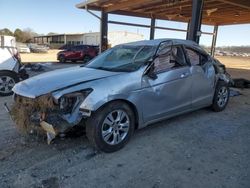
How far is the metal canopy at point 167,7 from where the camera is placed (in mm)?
12273

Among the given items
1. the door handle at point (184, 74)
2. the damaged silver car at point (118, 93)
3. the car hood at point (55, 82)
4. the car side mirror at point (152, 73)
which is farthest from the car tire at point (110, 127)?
the door handle at point (184, 74)

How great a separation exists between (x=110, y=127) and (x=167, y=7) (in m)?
12.4

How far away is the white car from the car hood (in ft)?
11.8

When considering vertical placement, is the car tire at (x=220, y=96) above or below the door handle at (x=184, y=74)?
below

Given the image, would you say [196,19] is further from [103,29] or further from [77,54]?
[77,54]

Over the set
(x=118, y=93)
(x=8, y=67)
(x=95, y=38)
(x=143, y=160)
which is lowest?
(x=143, y=160)

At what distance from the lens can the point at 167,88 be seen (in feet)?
13.5

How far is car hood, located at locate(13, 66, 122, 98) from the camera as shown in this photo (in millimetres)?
3350

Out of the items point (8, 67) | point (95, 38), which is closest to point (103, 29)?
point (8, 67)

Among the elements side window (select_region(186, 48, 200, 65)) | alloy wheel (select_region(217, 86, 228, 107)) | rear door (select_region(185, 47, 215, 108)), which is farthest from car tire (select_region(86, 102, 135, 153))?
alloy wheel (select_region(217, 86, 228, 107))

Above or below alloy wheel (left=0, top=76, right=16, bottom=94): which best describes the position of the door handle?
above

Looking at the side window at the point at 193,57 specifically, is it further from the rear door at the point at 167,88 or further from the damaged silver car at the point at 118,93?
the rear door at the point at 167,88

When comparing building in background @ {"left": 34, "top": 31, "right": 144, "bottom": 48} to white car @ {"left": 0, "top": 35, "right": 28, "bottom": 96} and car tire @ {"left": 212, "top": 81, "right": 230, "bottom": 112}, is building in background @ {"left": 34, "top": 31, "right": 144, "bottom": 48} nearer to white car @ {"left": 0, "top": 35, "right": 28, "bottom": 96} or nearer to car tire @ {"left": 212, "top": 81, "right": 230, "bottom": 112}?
white car @ {"left": 0, "top": 35, "right": 28, "bottom": 96}

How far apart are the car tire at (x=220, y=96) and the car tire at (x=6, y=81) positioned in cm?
525
